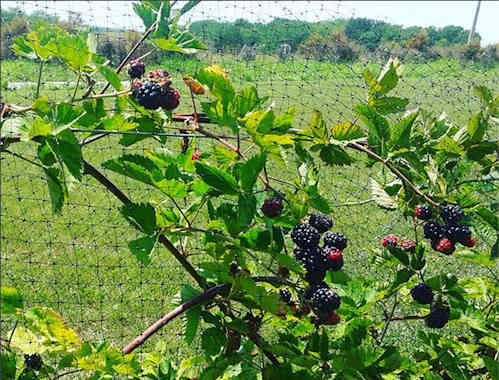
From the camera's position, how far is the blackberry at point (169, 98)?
854mm

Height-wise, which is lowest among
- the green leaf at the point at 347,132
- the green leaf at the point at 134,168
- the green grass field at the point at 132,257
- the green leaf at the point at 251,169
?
the green grass field at the point at 132,257

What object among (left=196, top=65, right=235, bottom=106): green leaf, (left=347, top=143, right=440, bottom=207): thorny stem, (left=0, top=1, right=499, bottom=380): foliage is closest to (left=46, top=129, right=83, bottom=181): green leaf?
(left=0, top=1, right=499, bottom=380): foliage


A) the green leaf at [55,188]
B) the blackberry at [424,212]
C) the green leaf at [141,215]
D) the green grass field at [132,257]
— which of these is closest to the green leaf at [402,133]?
Answer: the blackberry at [424,212]

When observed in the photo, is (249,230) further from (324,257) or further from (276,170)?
(276,170)

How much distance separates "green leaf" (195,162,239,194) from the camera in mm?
773

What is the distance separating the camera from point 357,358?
0.97 m

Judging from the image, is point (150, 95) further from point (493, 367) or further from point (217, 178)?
point (493, 367)

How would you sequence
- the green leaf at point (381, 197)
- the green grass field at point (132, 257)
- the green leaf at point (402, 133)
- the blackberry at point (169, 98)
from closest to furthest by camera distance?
the blackberry at point (169, 98), the green leaf at point (402, 133), the green leaf at point (381, 197), the green grass field at point (132, 257)

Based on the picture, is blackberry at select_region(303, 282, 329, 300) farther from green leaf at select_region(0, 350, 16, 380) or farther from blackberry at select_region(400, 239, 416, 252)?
green leaf at select_region(0, 350, 16, 380)

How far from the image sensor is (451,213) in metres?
0.98

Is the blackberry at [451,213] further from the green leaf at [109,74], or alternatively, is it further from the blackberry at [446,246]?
the green leaf at [109,74]

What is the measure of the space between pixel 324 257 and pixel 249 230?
132 millimetres

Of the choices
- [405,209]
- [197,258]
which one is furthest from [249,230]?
[197,258]

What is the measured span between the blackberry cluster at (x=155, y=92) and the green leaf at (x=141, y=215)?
158 mm
